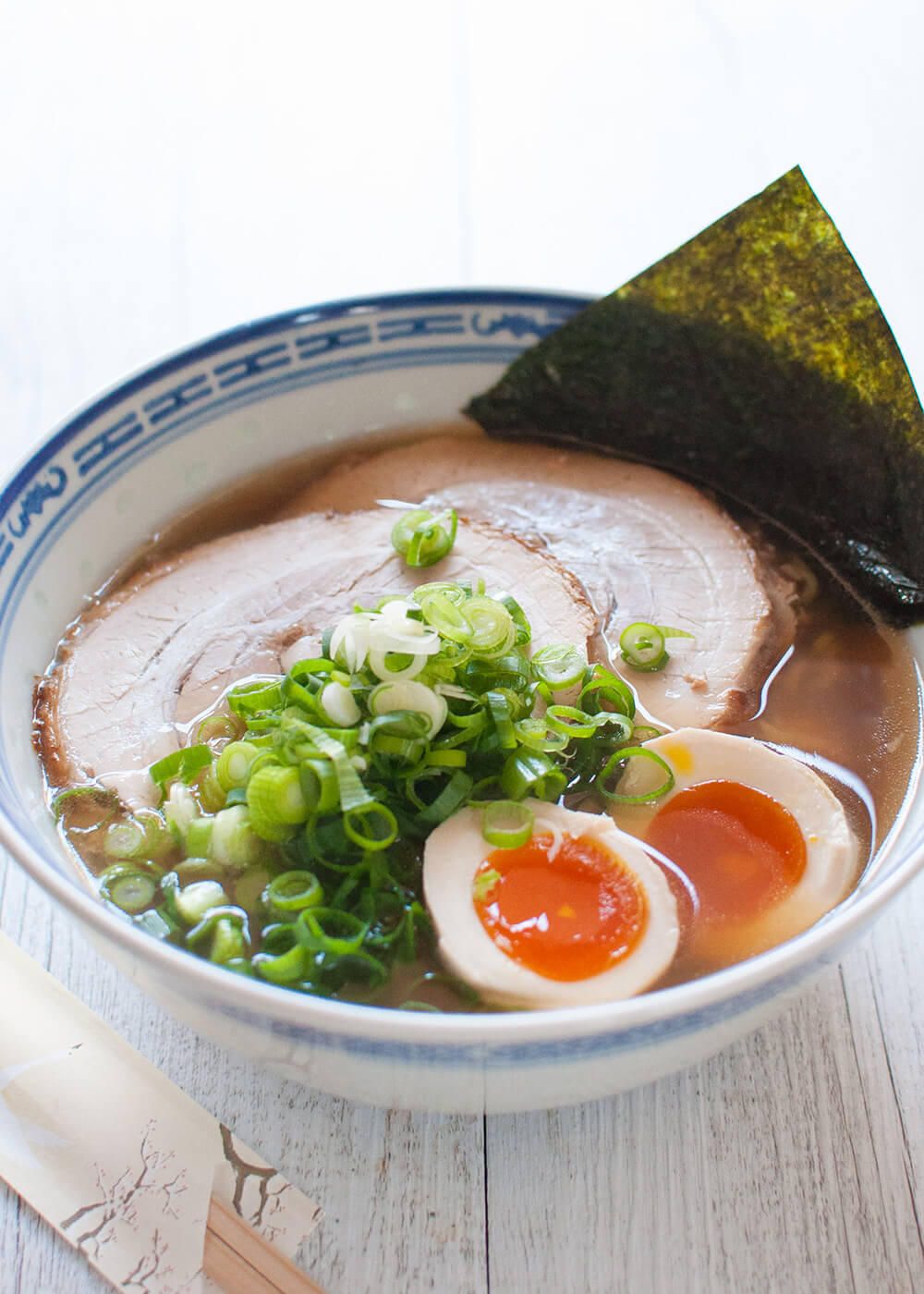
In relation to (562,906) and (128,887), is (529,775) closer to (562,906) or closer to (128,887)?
(562,906)

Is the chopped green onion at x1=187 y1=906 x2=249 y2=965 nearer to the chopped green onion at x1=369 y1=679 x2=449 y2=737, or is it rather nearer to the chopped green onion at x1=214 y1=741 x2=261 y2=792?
the chopped green onion at x1=214 y1=741 x2=261 y2=792

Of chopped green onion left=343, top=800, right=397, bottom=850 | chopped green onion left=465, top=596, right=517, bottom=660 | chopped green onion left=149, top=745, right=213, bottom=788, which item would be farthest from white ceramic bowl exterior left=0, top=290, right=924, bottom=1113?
chopped green onion left=465, top=596, right=517, bottom=660

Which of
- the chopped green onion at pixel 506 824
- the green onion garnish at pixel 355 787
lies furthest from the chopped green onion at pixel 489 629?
the chopped green onion at pixel 506 824

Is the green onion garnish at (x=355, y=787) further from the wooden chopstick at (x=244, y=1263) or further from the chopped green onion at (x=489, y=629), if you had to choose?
the wooden chopstick at (x=244, y=1263)

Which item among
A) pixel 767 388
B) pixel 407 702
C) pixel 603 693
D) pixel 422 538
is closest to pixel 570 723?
pixel 603 693

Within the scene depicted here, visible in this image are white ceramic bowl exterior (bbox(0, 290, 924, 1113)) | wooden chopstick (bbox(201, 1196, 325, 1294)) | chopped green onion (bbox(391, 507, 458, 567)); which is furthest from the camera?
chopped green onion (bbox(391, 507, 458, 567))

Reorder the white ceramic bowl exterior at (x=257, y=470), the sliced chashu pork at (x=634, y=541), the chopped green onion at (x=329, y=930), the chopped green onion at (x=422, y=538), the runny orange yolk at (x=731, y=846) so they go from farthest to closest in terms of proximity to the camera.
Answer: the chopped green onion at (x=422, y=538), the sliced chashu pork at (x=634, y=541), the runny orange yolk at (x=731, y=846), the chopped green onion at (x=329, y=930), the white ceramic bowl exterior at (x=257, y=470)
